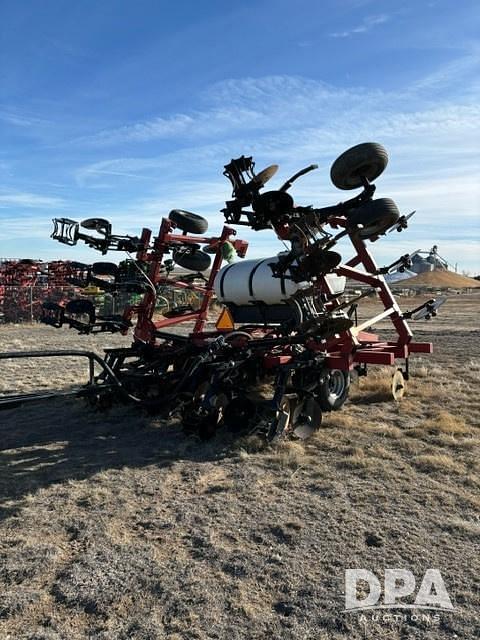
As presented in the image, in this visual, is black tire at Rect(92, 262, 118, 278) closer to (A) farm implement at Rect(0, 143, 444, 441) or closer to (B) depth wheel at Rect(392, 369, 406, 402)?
(A) farm implement at Rect(0, 143, 444, 441)

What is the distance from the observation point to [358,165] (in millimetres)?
6508

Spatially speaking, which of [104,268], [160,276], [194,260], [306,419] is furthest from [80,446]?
[194,260]

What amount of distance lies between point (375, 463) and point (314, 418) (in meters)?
1.02

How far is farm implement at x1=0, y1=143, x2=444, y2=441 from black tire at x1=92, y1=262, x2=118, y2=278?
18mm

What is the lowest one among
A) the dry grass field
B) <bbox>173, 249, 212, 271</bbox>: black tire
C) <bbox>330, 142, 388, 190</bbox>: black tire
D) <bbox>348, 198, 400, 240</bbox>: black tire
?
the dry grass field

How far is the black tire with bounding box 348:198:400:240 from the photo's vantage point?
19.3 feet

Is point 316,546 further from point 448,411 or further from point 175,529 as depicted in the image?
point 448,411

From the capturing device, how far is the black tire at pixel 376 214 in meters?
5.89

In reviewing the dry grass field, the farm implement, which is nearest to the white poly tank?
the farm implement

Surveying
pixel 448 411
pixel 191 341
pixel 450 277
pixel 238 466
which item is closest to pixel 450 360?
pixel 448 411

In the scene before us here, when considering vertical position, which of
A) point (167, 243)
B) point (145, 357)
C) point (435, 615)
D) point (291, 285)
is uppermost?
point (167, 243)

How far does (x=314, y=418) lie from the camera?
5965 mm

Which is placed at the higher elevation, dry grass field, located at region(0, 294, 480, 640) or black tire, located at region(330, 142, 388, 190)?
black tire, located at region(330, 142, 388, 190)

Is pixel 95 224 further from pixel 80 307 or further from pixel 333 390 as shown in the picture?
pixel 333 390
